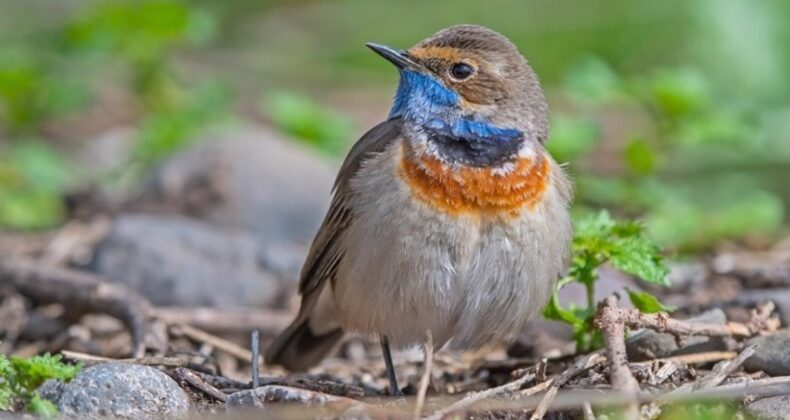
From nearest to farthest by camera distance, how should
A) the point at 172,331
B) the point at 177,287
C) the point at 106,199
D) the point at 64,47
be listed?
the point at 172,331 → the point at 177,287 → the point at 106,199 → the point at 64,47

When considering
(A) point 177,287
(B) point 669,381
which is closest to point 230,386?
(B) point 669,381

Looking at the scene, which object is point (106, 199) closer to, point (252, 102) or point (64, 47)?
point (64, 47)

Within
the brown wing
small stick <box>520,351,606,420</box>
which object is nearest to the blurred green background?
the brown wing

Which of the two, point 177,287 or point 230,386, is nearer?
point 230,386

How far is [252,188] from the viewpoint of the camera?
29.1 feet

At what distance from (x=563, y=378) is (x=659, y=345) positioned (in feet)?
2.31

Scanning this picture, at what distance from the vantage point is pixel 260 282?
7.84 metres

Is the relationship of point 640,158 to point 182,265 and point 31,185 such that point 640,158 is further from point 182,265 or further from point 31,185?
point 31,185

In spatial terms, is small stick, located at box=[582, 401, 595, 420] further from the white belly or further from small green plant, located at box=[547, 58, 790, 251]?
small green plant, located at box=[547, 58, 790, 251]

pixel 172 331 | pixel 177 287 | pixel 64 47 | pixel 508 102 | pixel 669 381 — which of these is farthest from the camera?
pixel 64 47

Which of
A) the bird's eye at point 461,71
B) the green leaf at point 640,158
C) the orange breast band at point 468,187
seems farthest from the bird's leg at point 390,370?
the green leaf at point 640,158

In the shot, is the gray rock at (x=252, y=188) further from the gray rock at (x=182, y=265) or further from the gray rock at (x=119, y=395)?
the gray rock at (x=119, y=395)

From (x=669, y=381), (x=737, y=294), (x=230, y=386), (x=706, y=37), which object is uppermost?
(x=706, y=37)

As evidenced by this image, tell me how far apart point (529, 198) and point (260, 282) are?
8.77 feet
